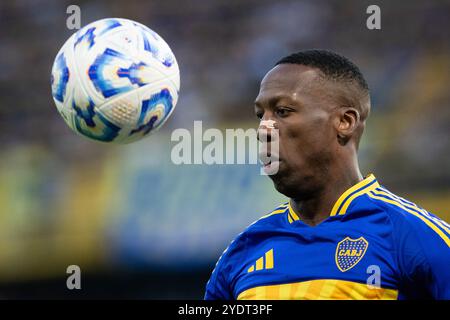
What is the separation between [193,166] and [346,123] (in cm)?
661

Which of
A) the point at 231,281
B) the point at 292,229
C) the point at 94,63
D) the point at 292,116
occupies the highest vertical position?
the point at 94,63

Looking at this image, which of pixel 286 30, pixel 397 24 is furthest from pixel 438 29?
pixel 286 30

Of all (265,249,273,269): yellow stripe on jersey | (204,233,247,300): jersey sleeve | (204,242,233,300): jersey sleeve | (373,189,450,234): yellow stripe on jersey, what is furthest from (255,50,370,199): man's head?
(204,242,233,300): jersey sleeve

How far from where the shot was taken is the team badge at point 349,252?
440cm

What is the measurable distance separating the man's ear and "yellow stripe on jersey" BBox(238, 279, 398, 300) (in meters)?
0.91

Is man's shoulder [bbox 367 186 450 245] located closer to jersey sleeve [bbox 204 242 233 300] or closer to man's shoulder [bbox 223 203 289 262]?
man's shoulder [bbox 223 203 289 262]

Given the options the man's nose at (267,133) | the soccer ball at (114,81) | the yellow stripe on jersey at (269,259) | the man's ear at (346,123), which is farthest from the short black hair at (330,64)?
the yellow stripe on jersey at (269,259)

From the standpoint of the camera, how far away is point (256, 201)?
1082 centimetres

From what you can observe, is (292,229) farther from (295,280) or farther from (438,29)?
(438,29)

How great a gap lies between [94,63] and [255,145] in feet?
20.9

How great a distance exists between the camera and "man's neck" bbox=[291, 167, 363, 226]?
188 inches

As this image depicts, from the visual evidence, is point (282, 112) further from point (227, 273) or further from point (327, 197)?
point (227, 273)

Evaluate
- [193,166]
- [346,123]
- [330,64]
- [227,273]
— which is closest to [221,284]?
[227,273]

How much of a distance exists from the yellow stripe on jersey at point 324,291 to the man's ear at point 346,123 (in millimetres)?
907
